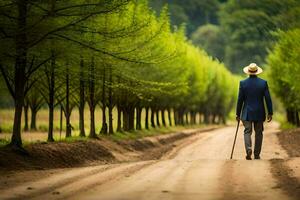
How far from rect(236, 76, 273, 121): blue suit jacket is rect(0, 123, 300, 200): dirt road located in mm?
2467

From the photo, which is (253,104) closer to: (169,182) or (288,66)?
(169,182)

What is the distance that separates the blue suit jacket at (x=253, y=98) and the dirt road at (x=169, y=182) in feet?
8.10

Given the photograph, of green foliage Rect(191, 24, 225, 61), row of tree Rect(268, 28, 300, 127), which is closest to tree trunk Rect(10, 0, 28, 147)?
row of tree Rect(268, 28, 300, 127)

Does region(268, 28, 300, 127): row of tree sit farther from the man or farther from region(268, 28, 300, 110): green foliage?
the man

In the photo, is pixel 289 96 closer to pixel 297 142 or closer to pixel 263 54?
pixel 297 142

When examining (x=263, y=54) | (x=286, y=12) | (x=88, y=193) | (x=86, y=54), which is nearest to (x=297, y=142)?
(x=286, y=12)

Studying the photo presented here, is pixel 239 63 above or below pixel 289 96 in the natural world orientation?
above

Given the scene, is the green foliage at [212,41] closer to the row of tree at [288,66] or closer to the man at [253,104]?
the row of tree at [288,66]

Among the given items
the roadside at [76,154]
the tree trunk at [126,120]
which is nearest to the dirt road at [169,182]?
the roadside at [76,154]

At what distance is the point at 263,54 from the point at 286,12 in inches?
5368

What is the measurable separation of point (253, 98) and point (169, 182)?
6.57 meters

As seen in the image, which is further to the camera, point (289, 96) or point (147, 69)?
point (289, 96)

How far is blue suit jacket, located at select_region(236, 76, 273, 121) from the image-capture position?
18.0m

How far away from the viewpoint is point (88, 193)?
1110cm
